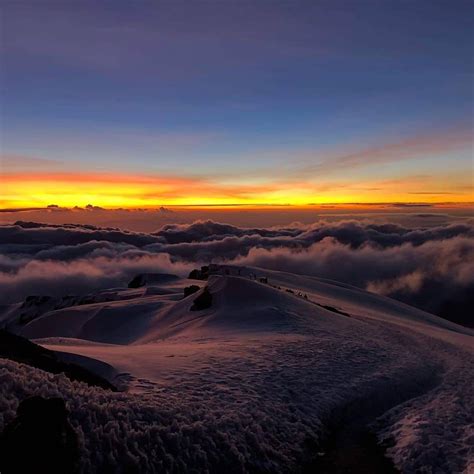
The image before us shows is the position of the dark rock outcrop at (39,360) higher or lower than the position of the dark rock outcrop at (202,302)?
higher

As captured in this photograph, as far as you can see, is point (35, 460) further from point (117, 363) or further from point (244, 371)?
point (244, 371)

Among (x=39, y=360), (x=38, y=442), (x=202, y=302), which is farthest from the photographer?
(x=202, y=302)

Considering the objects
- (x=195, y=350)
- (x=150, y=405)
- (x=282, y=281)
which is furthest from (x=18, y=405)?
(x=282, y=281)

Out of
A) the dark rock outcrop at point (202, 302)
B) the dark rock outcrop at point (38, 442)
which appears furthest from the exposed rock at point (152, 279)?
the dark rock outcrop at point (38, 442)

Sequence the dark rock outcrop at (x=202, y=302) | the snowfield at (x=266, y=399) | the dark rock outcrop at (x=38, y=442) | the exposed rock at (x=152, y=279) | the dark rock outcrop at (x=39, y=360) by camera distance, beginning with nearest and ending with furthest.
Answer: the dark rock outcrop at (x=38, y=442), the snowfield at (x=266, y=399), the dark rock outcrop at (x=39, y=360), the dark rock outcrop at (x=202, y=302), the exposed rock at (x=152, y=279)

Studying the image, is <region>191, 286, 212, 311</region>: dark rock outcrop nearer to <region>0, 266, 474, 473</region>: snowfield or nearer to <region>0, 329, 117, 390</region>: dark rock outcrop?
<region>0, 266, 474, 473</region>: snowfield

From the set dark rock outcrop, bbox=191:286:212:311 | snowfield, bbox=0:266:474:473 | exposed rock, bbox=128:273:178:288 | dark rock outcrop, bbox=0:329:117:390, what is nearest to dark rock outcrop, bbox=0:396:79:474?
snowfield, bbox=0:266:474:473

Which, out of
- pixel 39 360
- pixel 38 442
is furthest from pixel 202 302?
pixel 38 442

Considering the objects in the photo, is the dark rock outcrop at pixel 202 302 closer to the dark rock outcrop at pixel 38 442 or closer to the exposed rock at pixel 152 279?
the dark rock outcrop at pixel 38 442

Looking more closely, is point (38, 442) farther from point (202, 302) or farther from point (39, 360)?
point (202, 302)
